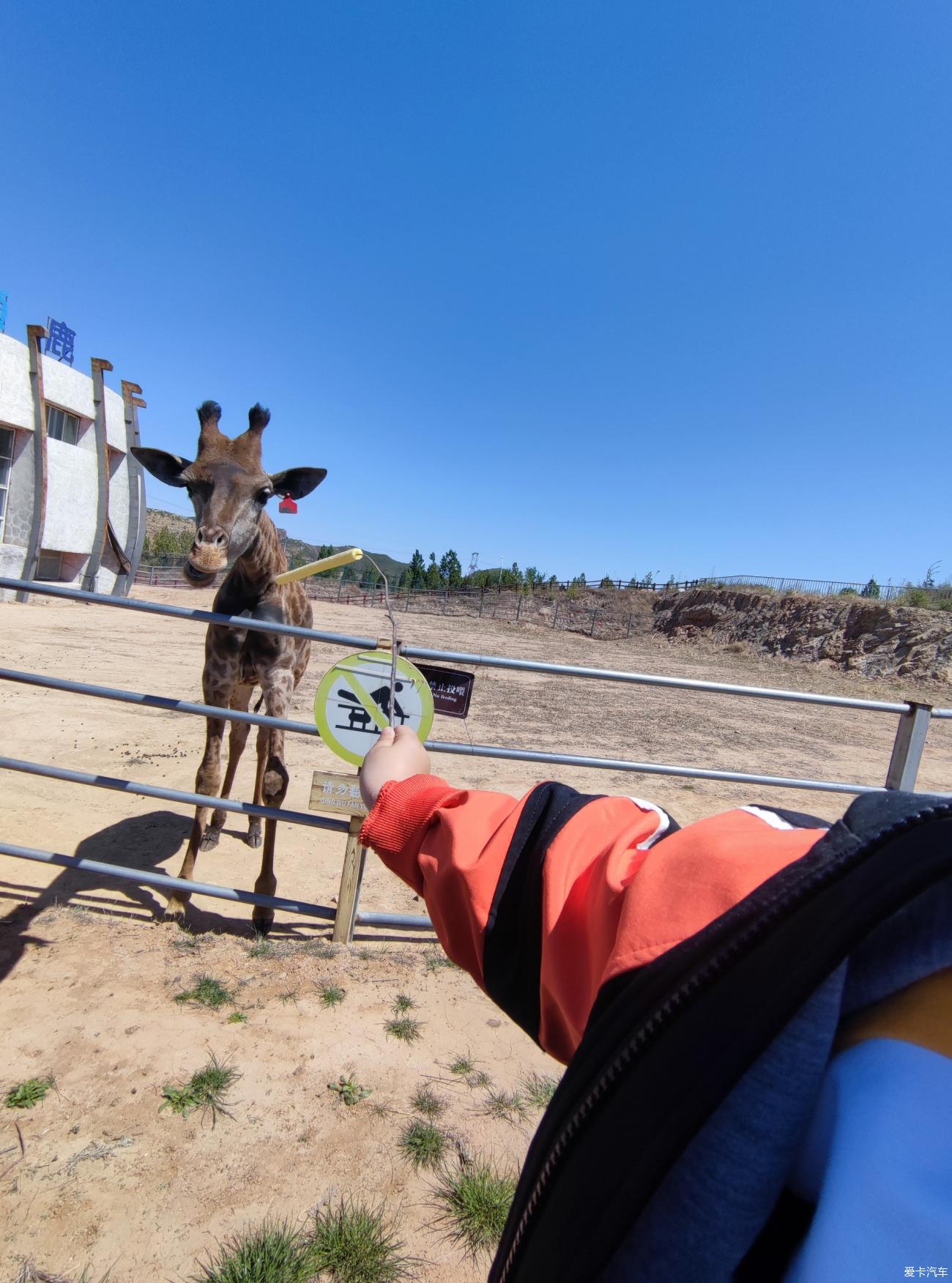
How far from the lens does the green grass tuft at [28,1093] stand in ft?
6.64

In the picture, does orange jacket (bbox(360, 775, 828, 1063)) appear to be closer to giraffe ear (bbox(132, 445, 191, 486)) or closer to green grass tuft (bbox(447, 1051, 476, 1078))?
green grass tuft (bbox(447, 1051, 476, 1078))

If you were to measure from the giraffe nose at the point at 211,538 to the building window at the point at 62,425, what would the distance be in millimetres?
20884

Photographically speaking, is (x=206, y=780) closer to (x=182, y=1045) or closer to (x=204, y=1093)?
(x=182, y=1045)

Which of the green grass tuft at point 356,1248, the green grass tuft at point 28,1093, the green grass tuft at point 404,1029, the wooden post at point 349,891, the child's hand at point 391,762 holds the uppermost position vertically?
the child's hand at point 391,762

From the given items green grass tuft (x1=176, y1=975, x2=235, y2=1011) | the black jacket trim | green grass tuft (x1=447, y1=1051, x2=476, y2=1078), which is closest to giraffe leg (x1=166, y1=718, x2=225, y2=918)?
green grass tuft (x1=176, y1=975, x2=235, y2=1011)

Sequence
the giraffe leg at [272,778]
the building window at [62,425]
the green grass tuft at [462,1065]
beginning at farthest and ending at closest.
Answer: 1. the building window at [62,425]
2. the giraffe leg at [272,778]
3. the green grass tuft at [462,1065]

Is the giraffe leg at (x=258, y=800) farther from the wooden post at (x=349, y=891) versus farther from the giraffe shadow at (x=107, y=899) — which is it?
the wooden post at (x=349, y=891)

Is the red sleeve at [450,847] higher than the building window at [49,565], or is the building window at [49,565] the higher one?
the red sleeve at [450,847]

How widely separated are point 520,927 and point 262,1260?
1526 millimetres

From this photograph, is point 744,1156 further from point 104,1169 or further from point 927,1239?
point 104,1169

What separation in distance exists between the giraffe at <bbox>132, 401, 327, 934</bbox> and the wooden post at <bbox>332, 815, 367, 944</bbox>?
0.43m

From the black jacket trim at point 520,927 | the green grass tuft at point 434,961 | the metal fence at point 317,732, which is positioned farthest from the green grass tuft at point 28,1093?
the black jacket trim at point 520,927

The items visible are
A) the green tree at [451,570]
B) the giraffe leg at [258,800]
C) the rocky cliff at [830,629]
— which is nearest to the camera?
the giraffe leg at [258,800]

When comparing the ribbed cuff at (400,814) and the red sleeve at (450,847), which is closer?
the red sleeve at (450,847)
